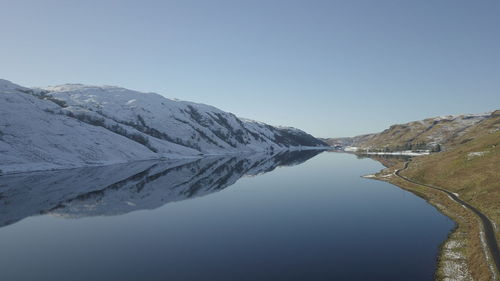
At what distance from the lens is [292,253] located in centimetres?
3762

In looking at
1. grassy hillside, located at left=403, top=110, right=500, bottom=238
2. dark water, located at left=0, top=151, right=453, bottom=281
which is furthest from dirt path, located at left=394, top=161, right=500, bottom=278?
dark water, located at left=0, top=151, right=453, bottom=281

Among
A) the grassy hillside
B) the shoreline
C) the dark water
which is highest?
the grassy hillside

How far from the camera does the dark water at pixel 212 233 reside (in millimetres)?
32781

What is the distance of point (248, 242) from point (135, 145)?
153 meters

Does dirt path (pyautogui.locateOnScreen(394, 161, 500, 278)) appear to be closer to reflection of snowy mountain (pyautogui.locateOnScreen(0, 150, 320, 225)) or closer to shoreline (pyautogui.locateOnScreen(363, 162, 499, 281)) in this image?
shoreline (pyautogui.locateOnScreen(363, 162, 499, 281))

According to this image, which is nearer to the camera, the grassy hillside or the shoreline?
the shoreline

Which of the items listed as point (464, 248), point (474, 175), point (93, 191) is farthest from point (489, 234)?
point (93, 191)

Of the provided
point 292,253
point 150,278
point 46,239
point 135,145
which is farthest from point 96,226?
point 135,145

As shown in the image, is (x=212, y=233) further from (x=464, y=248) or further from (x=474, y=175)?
(x=474, y=175)

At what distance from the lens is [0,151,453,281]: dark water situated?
3278 centimetres

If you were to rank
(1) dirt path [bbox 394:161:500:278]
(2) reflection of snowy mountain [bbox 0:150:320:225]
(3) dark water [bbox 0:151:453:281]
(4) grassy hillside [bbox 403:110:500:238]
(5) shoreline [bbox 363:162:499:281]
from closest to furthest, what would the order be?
(5) shoreline [bbox 363:162:499:281] < (1) dirt path [bbox 394:161:500:278] < (3) dark water [bbox 0:151:453:281] < (4) grassy hillside [bbox 403:110:500:238] < (2) reflection of snowy mountain [bbox 0:150:320:225]

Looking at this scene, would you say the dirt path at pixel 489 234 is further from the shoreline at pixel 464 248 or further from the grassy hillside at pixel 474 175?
the grassy hillside at pixel 474 175

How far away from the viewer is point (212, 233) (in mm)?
46281

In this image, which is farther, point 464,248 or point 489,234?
Result: point 489,234
